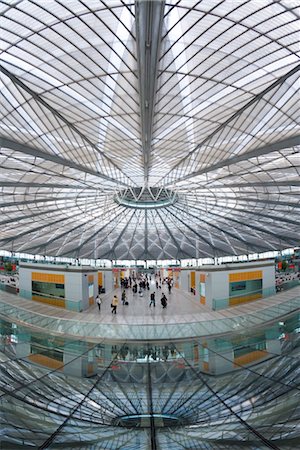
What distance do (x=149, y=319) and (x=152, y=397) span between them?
66.3 ft

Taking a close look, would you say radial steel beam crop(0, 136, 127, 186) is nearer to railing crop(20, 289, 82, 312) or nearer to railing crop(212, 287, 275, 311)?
railing crop(20, 289, 82, 312)

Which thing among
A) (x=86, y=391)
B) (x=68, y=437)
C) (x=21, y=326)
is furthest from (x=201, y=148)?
(x=68, y=437)

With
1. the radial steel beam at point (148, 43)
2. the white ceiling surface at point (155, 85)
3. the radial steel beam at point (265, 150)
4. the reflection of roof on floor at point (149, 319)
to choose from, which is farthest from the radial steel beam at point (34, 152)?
the radial steel beam at point (265, 150)

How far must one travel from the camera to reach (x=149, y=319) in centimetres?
2856

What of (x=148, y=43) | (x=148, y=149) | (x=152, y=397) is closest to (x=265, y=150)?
(x=148, y=149)

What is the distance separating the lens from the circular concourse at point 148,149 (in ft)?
23.3

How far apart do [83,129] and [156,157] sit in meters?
12.8

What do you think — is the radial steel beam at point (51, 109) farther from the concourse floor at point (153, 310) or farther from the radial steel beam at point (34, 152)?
the concourse floor at point (153, 310)

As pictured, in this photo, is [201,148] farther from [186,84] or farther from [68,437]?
[68,437]

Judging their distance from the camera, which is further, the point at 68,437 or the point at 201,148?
the point at 201,148

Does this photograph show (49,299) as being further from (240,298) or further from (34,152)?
(240,298)

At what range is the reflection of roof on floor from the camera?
18561 millimetres

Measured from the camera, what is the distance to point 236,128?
2669 centimetres

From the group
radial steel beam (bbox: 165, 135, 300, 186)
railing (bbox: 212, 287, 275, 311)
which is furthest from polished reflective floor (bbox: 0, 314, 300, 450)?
radial steel beam (bbox: 165, 135, 300, 186)
